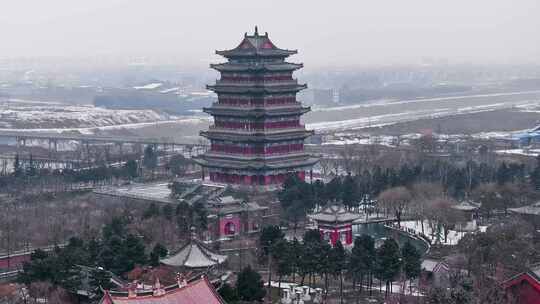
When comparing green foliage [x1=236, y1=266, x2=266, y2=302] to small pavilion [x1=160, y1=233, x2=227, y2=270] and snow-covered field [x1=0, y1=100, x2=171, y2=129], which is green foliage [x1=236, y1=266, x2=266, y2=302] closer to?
small pavilion [x1=160, y1=233, x2=227, y2=270]

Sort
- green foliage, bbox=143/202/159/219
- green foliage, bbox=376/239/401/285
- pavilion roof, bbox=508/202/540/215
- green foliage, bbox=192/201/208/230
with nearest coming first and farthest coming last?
green foliage, bbox=376/239/401/285
green foliage, bbox=192/201/208/230
pavilion roof, bbox=508/202/540/215
green foliage, bbox=143/202/159/219

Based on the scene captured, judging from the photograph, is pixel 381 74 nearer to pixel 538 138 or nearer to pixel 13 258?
pixel 538 138

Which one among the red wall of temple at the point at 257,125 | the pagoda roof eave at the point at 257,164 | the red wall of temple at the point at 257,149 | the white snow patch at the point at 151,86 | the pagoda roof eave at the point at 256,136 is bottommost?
the pagoda roof eave at the point at 257,164

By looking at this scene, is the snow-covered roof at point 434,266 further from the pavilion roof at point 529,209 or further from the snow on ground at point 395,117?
the snow on ground at point 395,117

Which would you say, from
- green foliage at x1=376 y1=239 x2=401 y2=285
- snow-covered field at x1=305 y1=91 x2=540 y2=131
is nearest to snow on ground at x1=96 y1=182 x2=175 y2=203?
green foliage at x1=376 y1=239 x2=401 y2=285

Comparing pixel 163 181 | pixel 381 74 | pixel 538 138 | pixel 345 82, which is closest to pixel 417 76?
pixel 381 74

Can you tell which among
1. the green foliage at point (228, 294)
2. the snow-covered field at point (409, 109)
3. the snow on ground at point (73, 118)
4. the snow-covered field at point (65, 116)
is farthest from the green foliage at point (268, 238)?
the snow-covered field at point (65, 116)
